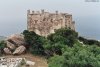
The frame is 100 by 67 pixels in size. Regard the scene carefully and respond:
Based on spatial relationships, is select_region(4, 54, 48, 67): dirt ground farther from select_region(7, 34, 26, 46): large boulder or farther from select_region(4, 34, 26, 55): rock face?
select_region(7, 34, 26, 46): large boulder

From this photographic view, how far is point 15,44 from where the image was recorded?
53.2m

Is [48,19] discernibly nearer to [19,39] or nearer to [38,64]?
[19,39]

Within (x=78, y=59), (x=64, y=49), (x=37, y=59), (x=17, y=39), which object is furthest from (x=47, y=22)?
(x=78, y=59)

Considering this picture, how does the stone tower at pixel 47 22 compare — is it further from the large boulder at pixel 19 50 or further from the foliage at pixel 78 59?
the foliage at pixel 78 59

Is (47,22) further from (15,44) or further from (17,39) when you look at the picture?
(15,44)

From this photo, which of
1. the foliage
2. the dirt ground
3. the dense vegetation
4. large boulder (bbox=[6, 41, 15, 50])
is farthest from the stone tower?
the foliage

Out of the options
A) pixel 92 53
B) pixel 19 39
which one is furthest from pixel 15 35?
pixel 92 53

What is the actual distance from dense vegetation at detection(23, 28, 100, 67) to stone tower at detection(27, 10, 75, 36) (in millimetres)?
2631

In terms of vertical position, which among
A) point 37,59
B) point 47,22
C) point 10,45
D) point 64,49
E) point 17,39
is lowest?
point 37,59

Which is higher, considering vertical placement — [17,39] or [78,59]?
[78,59]

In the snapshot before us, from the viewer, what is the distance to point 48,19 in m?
56.6

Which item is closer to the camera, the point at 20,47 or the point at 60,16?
the point at 20,47

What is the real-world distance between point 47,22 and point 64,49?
14.2m

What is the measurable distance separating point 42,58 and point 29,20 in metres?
8.17
